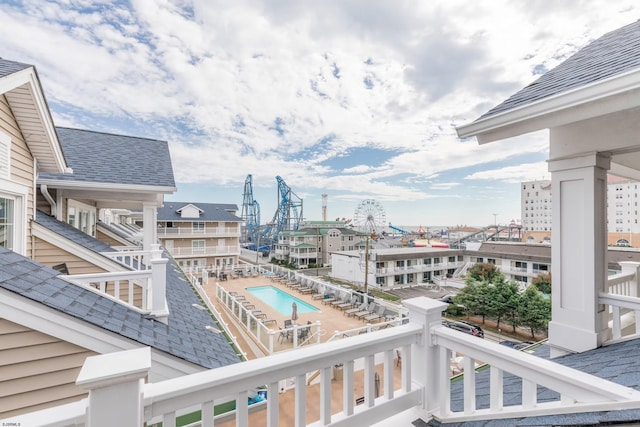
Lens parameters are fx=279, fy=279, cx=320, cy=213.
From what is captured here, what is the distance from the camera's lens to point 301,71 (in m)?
11.3

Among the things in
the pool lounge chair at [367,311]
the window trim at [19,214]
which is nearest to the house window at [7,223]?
the window trim at [19,214]

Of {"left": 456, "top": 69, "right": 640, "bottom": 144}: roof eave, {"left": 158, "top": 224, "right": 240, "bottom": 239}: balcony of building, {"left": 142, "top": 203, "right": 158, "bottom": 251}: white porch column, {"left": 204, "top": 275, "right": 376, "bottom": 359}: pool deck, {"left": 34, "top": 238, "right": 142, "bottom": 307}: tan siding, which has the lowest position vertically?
{"left": 204, "top": 275, "right": 376, "bottom": 359}: pool deck

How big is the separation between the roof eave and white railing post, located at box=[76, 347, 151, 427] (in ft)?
8.39

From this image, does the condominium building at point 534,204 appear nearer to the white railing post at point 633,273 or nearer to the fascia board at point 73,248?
the white railing post at point 633,273

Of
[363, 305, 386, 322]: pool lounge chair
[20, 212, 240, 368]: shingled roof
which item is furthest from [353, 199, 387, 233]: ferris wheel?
[20, 212, 240, 368]: shingled roof

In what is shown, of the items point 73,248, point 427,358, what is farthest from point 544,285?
point 73,248

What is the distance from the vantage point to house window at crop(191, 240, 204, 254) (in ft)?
78.7

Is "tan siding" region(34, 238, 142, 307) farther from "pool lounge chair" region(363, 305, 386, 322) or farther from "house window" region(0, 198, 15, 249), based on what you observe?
"pool lounge chair" region(363, 305, 386, 322)

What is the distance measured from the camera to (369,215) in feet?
121

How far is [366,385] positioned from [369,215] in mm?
35849

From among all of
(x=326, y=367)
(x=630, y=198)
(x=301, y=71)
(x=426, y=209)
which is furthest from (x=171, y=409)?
(x=630, y=198)

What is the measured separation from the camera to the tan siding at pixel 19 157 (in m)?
3.42

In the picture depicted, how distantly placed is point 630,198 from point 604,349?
73.7 m

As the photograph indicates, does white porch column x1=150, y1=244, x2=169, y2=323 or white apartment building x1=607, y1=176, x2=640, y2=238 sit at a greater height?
white apartment building x1=607, y1=176, x2=640, y2=238
